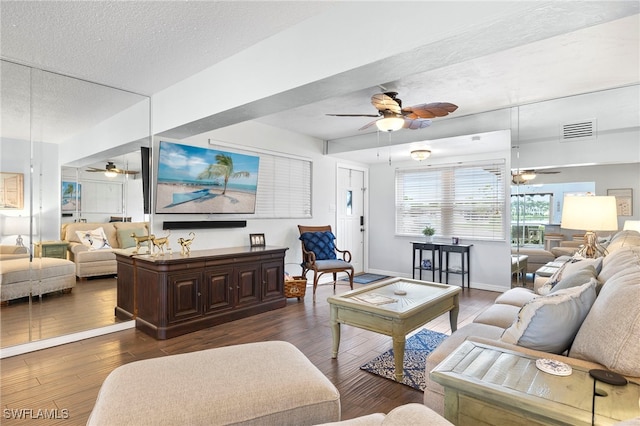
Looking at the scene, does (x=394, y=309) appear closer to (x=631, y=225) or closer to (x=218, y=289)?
(x=218, y=289)

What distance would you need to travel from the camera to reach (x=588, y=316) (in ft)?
4.87

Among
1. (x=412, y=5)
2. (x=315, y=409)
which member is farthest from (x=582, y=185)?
(x=315, y=409)

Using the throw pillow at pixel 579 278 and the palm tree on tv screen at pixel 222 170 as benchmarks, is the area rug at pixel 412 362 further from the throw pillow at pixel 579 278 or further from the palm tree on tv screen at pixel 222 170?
the palm tree on tv screen at pixel 222 170

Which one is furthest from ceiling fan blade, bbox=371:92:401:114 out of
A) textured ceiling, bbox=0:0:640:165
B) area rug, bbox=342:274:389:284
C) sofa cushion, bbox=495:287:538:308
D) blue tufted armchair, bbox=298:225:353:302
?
area rug, bbox=342:274:389:284

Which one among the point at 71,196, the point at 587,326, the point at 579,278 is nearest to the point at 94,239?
the point at 71,196

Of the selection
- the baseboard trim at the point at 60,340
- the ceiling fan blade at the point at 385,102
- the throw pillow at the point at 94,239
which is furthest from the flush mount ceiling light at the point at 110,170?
the ceiling fan blade at the point at 385,102

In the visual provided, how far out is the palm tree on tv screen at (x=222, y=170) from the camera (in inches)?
166

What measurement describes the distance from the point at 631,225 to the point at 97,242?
533cm

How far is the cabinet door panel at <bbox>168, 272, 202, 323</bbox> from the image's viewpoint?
3.32 meters

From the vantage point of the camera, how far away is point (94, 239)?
3.57 m

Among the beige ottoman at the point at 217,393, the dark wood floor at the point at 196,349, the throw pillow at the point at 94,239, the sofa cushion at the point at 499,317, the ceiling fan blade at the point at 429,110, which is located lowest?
the dark wood floor at the point at 196,349

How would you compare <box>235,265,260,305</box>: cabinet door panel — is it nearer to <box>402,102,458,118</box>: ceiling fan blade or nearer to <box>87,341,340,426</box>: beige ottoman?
<box>87,341,340,426</box>: beige ottoman

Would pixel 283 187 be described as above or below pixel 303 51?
below

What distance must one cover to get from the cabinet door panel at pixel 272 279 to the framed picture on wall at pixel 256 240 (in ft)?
1.54
